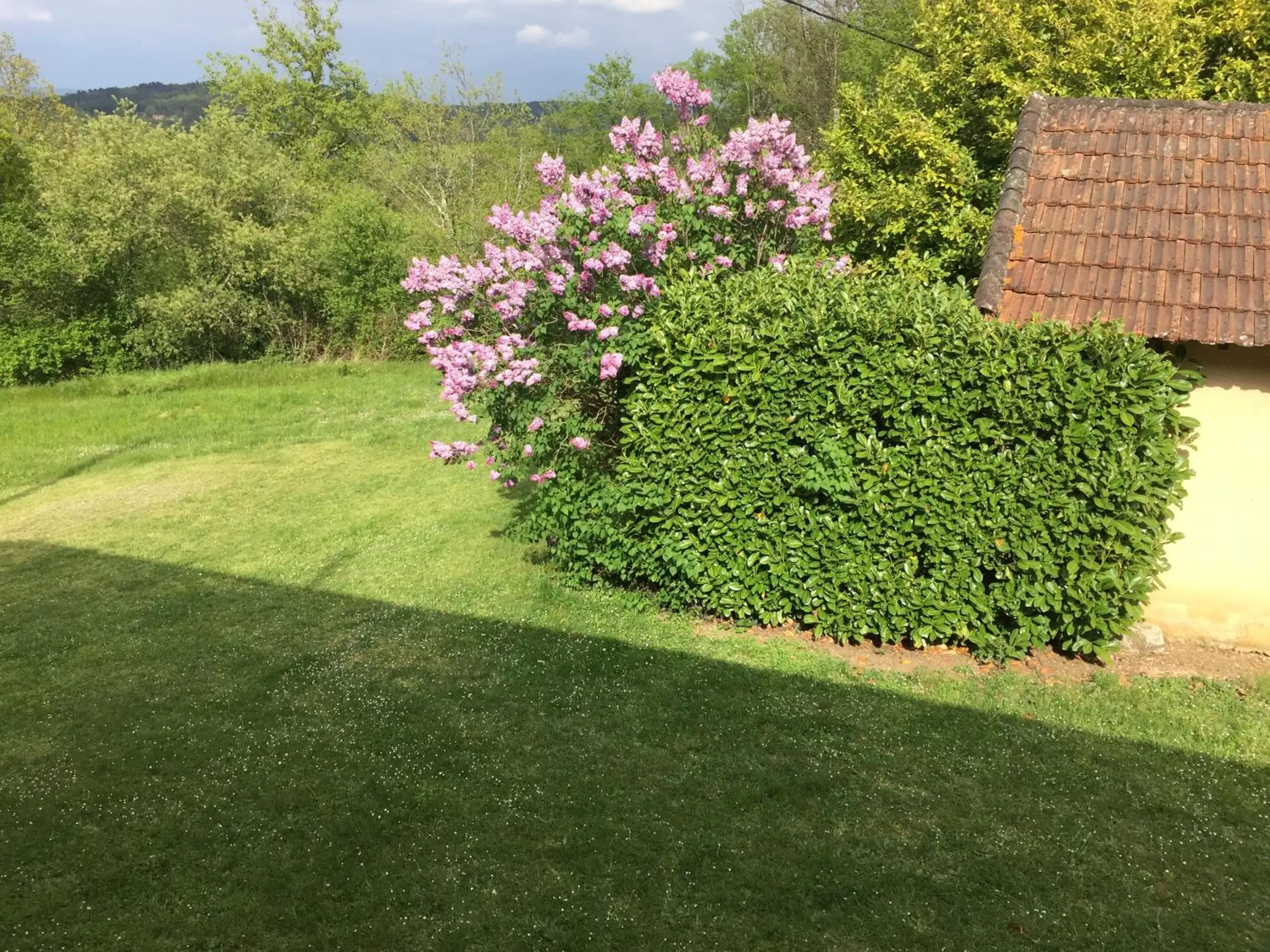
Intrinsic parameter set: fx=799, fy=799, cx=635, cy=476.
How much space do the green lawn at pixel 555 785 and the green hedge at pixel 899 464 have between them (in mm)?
559

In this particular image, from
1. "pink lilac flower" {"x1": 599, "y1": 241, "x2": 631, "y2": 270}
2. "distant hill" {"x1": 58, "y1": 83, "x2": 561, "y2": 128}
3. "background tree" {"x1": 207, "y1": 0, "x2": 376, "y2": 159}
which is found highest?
"distant hill" {"x1": 58, "y1": 83, "x2": 561, "y2": 128}

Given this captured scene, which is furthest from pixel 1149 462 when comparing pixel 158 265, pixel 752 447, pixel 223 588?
pixel 158 265

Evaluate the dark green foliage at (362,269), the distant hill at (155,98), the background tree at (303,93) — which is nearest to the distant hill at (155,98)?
the distant hill at (155,98)

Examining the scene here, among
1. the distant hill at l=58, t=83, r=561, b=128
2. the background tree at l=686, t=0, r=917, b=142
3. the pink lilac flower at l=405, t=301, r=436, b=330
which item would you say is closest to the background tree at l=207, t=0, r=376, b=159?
the background tree at l=686, t=0, r=917, b=142

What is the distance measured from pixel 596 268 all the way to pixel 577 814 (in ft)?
13.5

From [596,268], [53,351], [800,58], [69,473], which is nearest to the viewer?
[596,268]

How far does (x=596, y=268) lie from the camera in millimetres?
6527

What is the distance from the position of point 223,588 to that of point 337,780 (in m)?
3.84

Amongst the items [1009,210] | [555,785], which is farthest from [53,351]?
[1009,210]

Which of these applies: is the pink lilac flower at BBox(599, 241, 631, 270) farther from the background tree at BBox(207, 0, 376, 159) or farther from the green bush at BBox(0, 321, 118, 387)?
the background tree at BBox(207, 0, 376, 159)

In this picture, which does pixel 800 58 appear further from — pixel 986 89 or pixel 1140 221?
pixel 1140 221

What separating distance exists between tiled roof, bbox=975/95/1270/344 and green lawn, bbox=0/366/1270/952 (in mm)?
2871

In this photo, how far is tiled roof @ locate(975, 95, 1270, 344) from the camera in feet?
20.1

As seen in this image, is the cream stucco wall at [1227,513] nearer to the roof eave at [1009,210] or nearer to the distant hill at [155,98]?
the roof eave at [1009,210]
